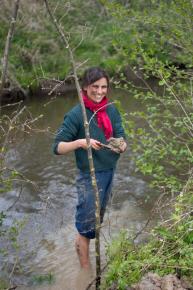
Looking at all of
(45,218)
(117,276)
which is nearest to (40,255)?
(45,218)

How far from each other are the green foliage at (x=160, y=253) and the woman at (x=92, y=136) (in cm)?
72

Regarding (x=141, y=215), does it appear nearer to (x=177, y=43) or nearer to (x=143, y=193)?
(x=143, y=193)

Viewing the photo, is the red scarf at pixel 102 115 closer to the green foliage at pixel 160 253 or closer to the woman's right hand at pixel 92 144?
the woman's right hand at pixel 92 144

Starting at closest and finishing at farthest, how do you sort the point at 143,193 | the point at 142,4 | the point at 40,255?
the point at 40,255
the point at 143,193
the point at 142,4

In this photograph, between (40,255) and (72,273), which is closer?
(72,273)

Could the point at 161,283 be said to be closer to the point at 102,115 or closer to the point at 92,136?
the point at 92,136

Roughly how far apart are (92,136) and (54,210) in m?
2.58

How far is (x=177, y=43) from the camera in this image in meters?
7.12

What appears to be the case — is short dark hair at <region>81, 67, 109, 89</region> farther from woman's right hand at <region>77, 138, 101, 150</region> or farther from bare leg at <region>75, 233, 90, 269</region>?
bare leg at <region>75, 233, 90, 269</region>

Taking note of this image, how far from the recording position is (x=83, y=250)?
205 inches

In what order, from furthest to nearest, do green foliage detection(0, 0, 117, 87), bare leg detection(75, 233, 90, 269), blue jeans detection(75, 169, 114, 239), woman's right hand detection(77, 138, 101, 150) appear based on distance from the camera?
green foliage detection(0, 0, 117, 87)
bare leg detection(75, 233, 90, 269)
blue jeans detection(75, 169, 114, 239)
woman's right hand detection(77, 138, 101, 150)

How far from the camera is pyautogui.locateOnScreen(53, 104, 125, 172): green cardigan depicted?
4758 mm

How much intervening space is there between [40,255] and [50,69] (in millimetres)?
10855

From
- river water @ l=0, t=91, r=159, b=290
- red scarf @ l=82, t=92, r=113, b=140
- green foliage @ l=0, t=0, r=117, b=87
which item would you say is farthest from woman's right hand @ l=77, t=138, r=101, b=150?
green foliage @ l=0, t=0, r=117, b=87
